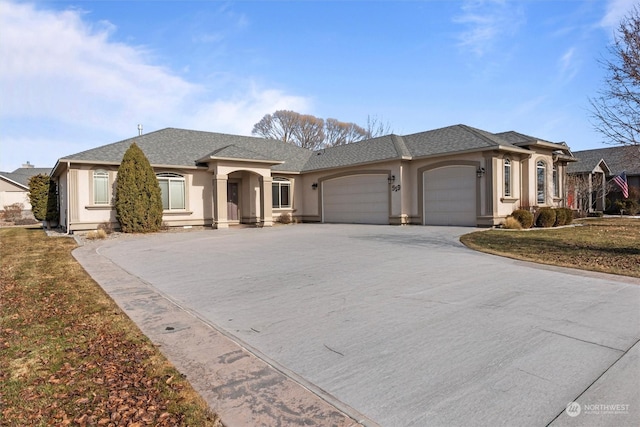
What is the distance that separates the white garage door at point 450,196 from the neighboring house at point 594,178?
11.2 m

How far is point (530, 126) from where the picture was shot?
22422 mm

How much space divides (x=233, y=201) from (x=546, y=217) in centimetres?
1637

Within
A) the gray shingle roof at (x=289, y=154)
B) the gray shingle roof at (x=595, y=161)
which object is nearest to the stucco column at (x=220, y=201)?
the gray shingle roof at (x=289, y=154)

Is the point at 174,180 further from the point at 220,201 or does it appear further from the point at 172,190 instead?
the point at 220,201

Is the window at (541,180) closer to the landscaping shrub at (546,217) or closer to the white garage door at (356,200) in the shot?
the landscaping shrub at (546,217)

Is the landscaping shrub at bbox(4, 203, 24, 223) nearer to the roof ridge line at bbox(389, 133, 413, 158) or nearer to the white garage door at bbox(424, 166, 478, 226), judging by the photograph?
the roof ridge line at bbox(389, 133, 413, 158)

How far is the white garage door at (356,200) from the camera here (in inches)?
810

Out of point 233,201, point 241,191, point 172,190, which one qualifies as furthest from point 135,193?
point 241,191

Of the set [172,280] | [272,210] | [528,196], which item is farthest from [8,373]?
[528,196]

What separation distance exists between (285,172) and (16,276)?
656 inches

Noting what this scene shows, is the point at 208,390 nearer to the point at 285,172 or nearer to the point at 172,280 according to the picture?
the point at 172,280

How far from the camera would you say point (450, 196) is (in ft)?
60.2

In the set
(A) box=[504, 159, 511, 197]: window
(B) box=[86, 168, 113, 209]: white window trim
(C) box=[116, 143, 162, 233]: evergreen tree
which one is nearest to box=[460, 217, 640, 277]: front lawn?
(A) box=[504, 159, 511, 197]: window

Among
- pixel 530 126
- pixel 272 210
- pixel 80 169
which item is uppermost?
pixel 530 126
